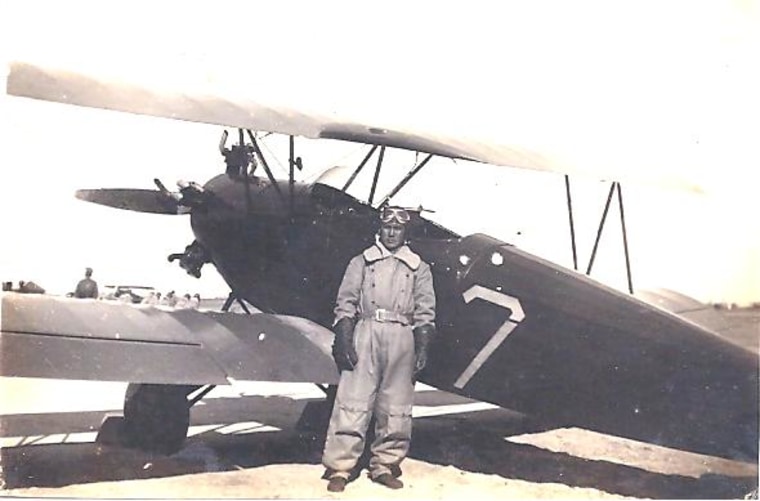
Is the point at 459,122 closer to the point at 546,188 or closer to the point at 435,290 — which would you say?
the point at 546,188

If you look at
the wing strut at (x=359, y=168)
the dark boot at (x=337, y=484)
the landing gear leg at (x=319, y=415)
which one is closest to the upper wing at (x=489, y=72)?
the wing strut at (x=359, y=168)

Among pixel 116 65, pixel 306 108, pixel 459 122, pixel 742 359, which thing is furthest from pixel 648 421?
pixel 116 65

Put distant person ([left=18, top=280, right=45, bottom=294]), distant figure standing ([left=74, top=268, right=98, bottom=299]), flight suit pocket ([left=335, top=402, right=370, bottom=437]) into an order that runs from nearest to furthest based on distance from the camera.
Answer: flight suit pocket ([left=335, top=402, right=370, bottom=437])
distant person ([left=18, top=280, right=45, bottom=294])
distant figure standing ([left=74, top=268, right=98, bottom=299])

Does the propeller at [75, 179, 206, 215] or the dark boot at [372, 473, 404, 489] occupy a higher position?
the propeller at [75, 179, 206, 215]

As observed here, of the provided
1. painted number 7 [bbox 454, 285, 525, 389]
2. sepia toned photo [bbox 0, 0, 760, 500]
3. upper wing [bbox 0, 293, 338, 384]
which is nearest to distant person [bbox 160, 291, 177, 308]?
sepia toned photo [bbox 0, 0, 760, 500]

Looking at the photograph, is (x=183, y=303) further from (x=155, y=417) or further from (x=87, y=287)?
(x=155, y=417)

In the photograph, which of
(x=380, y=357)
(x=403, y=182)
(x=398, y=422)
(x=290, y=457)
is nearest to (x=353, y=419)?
(x=398, y=422)

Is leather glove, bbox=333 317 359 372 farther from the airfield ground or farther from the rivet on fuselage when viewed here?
the rivet on fuselage
